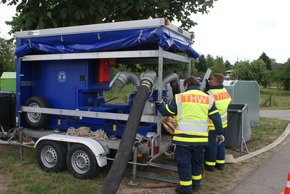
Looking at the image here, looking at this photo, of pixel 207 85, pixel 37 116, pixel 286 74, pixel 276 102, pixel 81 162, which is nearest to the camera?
pixel 81 162

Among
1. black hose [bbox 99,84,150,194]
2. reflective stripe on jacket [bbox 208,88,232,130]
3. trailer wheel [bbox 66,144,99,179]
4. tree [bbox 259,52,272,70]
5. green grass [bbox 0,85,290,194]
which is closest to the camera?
black hose [bbox 99,84,150,194]

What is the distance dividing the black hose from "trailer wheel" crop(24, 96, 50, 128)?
2213mm

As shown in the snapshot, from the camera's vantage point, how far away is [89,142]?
5.41 metres

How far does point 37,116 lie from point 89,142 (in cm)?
157

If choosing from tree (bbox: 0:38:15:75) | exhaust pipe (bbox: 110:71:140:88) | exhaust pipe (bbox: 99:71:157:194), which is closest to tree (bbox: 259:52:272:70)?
tree (bbox: 0:38:15:75)

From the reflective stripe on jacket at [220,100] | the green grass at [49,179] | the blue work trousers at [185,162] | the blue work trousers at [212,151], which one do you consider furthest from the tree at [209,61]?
the blue work trousers at [185,162]

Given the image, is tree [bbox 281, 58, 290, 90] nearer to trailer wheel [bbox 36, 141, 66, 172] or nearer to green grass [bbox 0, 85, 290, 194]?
green grass [bbox 0, 85, 290, 194]

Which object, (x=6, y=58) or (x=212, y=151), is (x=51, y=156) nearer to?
(x=212, y=151)

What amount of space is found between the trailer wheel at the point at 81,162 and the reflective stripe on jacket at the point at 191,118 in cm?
150

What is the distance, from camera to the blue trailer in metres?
5.23

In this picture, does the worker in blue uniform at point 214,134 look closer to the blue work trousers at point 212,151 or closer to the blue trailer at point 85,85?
the blue work trousers at point 212,151

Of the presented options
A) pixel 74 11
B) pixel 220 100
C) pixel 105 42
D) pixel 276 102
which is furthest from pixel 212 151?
pixel 276 102

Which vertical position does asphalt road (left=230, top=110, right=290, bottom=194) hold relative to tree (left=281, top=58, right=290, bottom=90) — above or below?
below

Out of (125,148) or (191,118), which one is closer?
(125,148)
